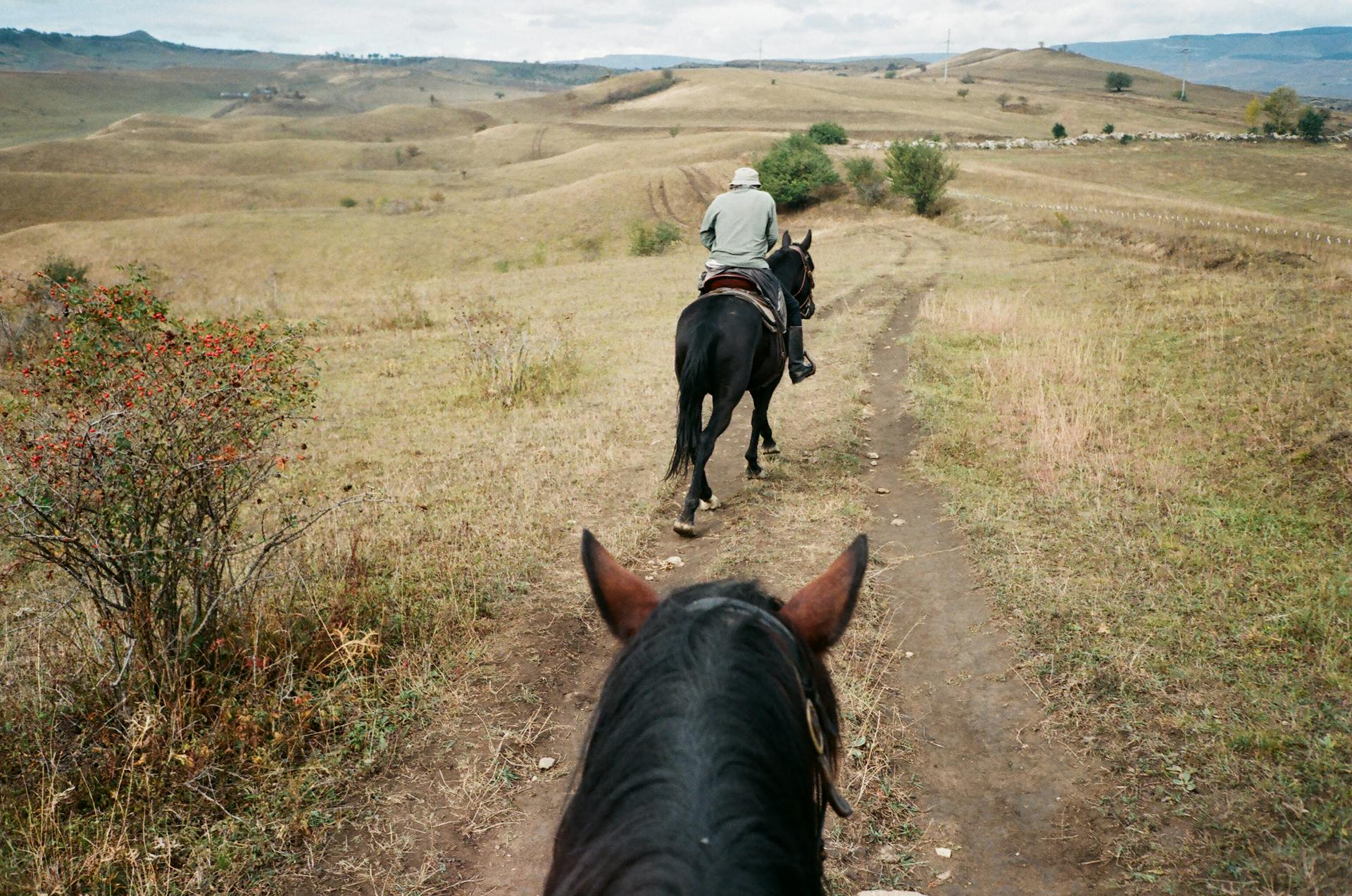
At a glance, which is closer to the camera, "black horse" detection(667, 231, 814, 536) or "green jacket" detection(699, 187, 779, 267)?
"black horse" detection(667, 231, 814, 536)

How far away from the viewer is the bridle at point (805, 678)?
1.55 m

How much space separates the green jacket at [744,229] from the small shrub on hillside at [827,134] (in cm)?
5866

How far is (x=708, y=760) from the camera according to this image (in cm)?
125

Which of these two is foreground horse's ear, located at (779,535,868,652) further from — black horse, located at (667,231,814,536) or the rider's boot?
the rider's boot

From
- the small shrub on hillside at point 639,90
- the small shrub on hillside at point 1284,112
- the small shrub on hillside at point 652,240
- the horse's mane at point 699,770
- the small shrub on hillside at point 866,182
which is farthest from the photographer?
the small shrub on hillside at point 639,90

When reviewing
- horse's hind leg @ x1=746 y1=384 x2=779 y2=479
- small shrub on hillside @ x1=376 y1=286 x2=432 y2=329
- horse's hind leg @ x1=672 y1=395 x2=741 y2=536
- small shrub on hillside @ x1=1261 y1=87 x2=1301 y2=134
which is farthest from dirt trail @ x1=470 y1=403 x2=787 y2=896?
small shrub on hillside @ x1=1261 y1=87 x2=1301 y2=134

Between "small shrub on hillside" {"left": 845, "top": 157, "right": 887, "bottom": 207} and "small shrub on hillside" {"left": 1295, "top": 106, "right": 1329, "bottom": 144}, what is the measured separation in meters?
56.2

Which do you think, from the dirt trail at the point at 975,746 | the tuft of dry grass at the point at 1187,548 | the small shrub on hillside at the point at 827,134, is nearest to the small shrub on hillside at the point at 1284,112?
the small shrub on hillside at the point at 827,134

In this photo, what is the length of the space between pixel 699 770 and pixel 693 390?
5811 millimetres

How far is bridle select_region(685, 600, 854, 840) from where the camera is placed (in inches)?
60.9

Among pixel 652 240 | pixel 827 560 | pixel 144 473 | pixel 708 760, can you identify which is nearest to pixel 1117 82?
pixel 652 240

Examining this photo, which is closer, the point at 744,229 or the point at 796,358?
the point at 744,229

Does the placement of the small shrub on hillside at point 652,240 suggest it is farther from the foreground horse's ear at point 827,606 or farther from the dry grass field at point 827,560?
the foreground horse's ear at point 827,606

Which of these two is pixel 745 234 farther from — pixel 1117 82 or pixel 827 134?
pixel 1117 82
